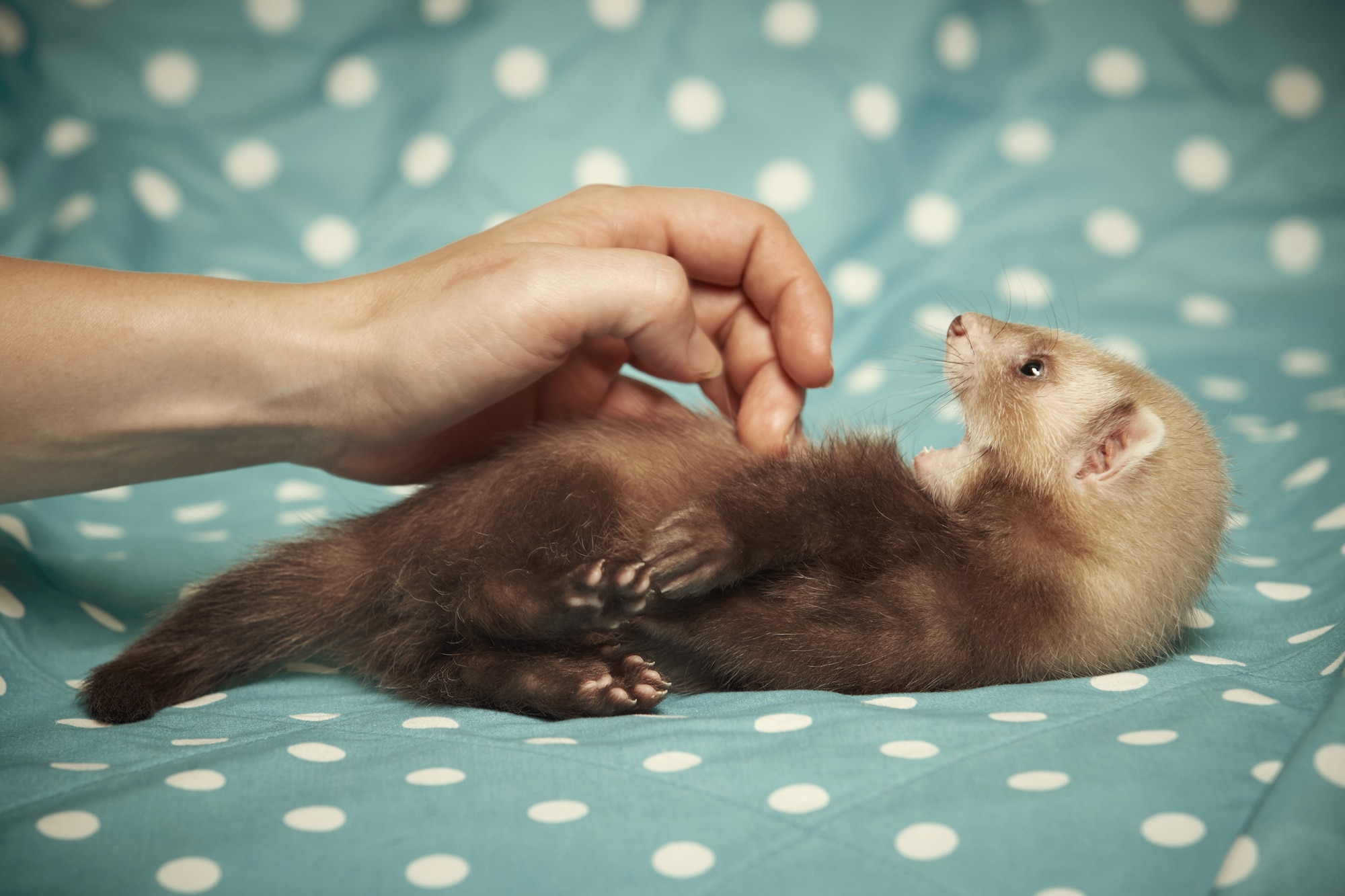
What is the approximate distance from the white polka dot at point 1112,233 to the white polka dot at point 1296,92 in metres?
0.49

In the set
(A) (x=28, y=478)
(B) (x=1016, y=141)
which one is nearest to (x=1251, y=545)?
(B) (x=1016, y=141)

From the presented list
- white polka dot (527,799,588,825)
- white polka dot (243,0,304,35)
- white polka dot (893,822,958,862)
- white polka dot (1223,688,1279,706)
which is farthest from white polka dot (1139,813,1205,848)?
white polka dot (243,0,304,35)

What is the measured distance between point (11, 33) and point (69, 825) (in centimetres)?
241

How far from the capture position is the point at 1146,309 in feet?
8.95

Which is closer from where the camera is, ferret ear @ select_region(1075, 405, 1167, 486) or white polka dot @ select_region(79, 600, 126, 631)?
ferret ear @ select_region(1075, 405, 1167, 486)

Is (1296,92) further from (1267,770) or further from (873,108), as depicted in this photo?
(1267,770)

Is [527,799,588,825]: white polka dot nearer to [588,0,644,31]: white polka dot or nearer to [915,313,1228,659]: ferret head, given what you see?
[915,313,1228,659]: ferret head

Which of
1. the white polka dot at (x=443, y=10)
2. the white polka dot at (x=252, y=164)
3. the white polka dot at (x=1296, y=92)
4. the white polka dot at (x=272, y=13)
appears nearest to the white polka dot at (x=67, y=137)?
the white polka dot at (x=252, y=164)

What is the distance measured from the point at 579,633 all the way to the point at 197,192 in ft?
6.69

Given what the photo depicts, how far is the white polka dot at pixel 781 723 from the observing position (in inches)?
41.2

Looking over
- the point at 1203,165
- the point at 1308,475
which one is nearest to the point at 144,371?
the point at 1308,475

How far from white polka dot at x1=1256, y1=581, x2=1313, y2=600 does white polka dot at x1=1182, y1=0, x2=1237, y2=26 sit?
6.18ft

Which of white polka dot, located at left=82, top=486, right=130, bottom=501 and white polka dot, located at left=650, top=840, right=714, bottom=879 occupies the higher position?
white polka dot, located at left=82, top=486, right=130, bottom=501

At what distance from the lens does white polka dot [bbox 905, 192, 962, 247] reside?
2793 millimetres
